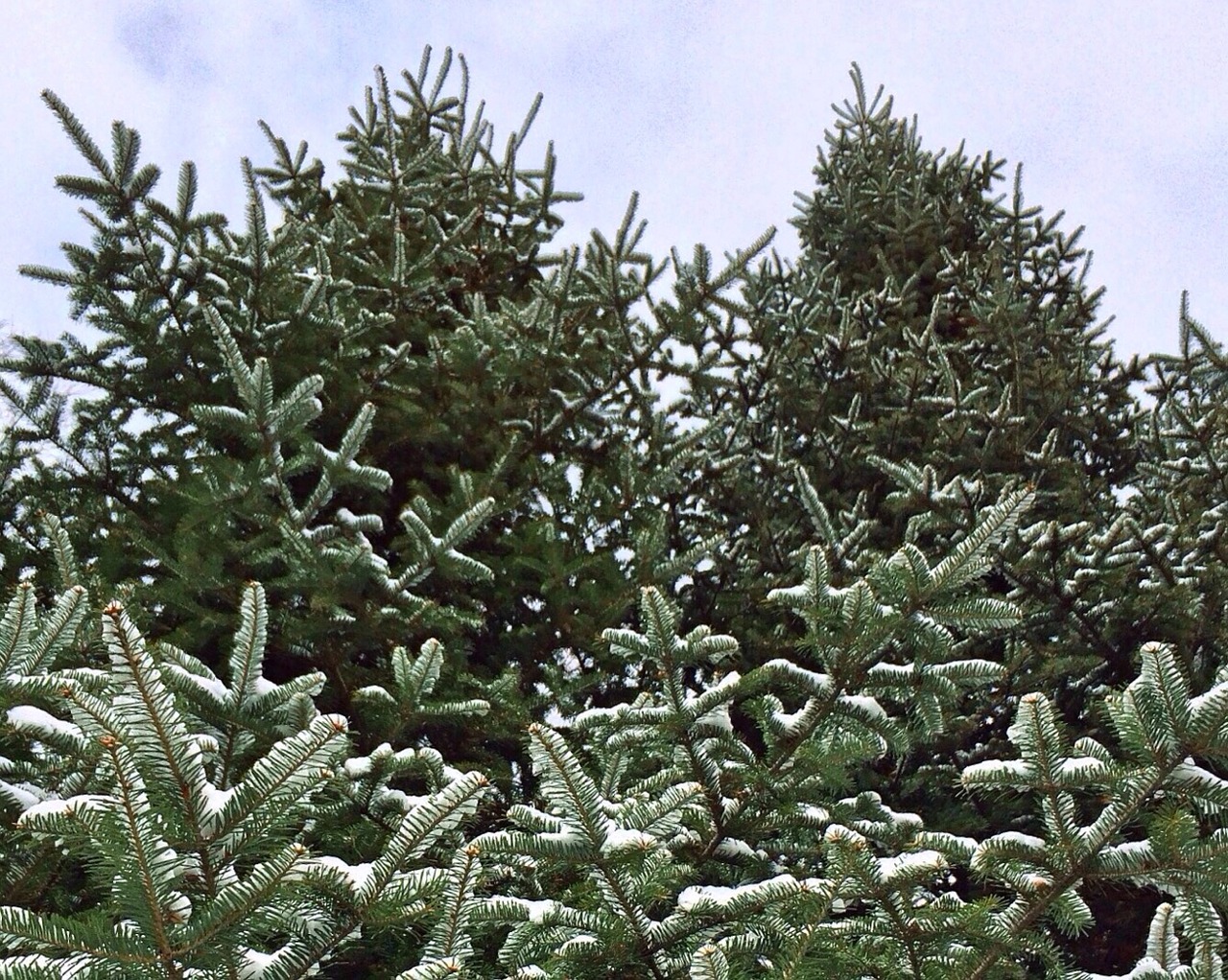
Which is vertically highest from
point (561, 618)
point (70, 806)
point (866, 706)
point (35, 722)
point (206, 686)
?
point (561, 618)

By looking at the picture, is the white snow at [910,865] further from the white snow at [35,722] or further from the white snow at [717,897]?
the white snow at [35,722]

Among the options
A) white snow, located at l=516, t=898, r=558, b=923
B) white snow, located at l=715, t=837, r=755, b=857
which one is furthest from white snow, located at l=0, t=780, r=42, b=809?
white snow, located at l=715, t=837, r=755, b=857

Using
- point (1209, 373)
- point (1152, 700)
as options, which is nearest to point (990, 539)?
point (1152, 700)

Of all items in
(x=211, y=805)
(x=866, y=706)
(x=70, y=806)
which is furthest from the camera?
(x=866, y=706)

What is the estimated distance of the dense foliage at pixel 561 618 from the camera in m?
2.10

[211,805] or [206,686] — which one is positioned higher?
[206,686]

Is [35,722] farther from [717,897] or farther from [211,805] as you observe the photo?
[717,897]

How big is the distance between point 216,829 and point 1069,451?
7769mm

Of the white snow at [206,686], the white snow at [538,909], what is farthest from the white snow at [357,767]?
the white snow at [538,909]

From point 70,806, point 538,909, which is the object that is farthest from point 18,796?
point 538,909

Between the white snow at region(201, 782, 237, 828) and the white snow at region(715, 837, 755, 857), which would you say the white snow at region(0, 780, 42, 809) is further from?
the white snow at region(715, 837, 755, 857)

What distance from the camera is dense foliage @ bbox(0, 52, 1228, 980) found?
210cm

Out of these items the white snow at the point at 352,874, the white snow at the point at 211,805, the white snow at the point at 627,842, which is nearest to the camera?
the white snow at the point at 211,805

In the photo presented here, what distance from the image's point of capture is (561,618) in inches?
186
